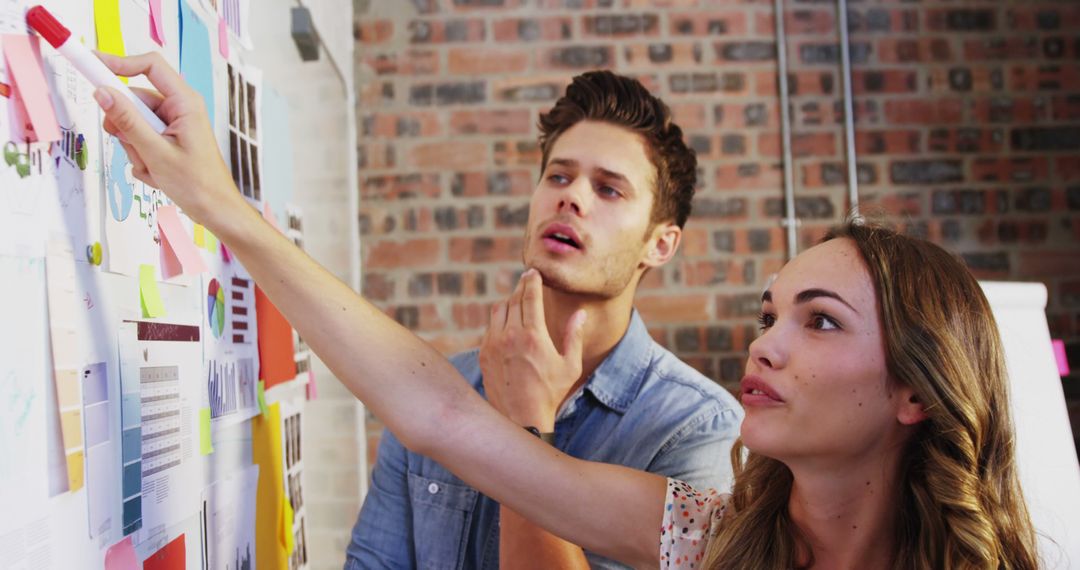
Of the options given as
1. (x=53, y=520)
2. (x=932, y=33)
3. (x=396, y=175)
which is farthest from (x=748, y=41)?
(x=53, y=520)

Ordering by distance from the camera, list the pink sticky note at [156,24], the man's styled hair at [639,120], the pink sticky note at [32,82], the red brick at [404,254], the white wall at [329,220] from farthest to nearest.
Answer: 1. the red brick at [404,254]
2. the white wall at [329,220]
3. the man's styled hair at [639,120]
4. the pink sticky note at [156,24]
5. the pink sticky note at [32,82]

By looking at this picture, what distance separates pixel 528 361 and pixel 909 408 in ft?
→ 1.59

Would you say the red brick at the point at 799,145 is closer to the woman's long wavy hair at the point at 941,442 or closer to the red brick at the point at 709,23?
the red brick at the point at 709,23

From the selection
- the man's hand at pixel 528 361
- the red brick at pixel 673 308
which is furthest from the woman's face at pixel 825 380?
the red brick at pixel 673 308

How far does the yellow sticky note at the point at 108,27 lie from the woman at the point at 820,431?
0.24 meters

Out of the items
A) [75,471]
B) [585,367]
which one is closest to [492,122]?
[585,367]

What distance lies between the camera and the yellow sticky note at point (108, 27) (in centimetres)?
75

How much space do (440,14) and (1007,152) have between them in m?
1.54

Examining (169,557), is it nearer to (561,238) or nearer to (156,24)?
(156,24)

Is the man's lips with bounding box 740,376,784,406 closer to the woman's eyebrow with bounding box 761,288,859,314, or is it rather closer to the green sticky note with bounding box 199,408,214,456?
the woman's eyebrow with bounding box 761,288,859,314

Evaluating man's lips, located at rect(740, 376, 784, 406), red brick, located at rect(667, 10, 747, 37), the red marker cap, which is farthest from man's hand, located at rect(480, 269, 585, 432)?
red brick, located at rect(667, 10, 747, 37)

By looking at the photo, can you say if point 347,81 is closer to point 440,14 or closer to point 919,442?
point 440,14

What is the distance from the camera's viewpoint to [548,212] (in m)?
1.54

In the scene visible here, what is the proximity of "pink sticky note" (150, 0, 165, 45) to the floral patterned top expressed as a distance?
0.77 metres
